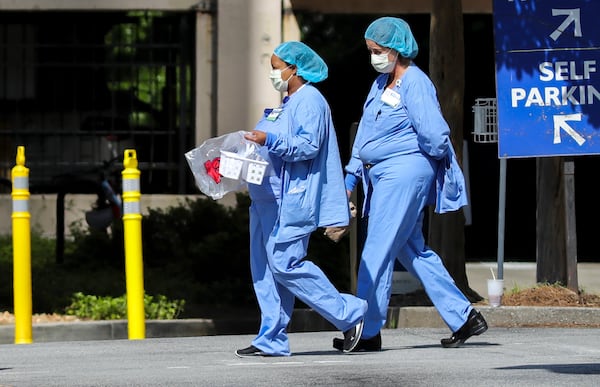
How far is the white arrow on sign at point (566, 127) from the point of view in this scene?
10.9 metres

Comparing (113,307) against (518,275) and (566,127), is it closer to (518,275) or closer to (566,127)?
(566,127)

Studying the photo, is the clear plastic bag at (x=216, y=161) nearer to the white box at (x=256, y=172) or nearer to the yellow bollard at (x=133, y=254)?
the white box at (x=256, y=172)

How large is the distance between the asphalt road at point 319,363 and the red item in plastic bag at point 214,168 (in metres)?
0.99

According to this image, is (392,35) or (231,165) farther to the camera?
(392,35)

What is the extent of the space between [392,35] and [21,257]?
3362 mm

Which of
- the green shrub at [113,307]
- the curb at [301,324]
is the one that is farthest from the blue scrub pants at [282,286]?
the green shrub at [113,307]

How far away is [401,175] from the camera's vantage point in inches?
335

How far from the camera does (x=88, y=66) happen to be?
1780 cm

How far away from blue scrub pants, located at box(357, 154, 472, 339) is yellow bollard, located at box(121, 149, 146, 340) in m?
2.31

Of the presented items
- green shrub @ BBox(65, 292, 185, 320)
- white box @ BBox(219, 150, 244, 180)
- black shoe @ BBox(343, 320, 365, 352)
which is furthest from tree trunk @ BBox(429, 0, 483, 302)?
white box @ BBox(219, 150, 244, 180)

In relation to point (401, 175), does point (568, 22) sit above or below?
above

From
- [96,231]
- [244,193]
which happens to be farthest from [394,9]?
[96,231]

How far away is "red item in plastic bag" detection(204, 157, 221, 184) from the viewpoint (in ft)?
28.1

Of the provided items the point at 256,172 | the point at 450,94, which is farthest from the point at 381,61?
the point at 450,94
